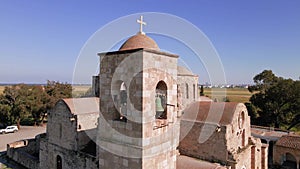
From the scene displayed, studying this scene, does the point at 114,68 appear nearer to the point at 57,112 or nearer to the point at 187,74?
the point at 57,112

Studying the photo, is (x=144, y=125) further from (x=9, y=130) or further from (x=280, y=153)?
(x=9, y=130)

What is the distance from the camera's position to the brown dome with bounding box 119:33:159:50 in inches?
269

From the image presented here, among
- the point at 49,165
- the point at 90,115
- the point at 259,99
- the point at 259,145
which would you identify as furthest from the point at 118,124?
the point at 259,99

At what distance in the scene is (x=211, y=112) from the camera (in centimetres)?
1331

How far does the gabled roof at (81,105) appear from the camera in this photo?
43.0 feet

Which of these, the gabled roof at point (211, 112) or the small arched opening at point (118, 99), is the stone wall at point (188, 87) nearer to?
the gabled roof at point (211, 112)

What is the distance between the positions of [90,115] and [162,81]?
872 cm

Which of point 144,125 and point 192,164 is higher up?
point 144,125

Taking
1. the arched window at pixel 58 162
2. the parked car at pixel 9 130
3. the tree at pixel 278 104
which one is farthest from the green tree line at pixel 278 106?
the parked car at pixel 9 130

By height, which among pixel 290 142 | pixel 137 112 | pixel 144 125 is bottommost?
pixel 290 142

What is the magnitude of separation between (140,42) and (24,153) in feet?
52.4

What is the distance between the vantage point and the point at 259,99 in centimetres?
2803

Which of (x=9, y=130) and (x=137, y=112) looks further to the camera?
(x=9, y=130)

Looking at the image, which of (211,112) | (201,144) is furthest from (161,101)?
(211,112)
